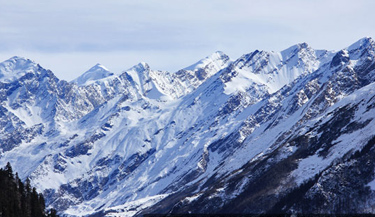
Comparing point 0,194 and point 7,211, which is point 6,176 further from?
point 7,211

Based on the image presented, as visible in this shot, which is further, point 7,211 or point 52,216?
point 52,216

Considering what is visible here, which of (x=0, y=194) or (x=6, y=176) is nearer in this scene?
(x=0, y=194)

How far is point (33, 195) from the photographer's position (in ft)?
654

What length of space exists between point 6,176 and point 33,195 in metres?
9.52

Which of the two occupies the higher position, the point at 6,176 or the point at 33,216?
the point at 6,176

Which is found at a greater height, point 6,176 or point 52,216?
point 6,176

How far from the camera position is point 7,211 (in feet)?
536

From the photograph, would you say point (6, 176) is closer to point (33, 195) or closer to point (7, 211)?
point (33, 195)

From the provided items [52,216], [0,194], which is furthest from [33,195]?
[0,194]

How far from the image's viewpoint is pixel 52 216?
197875 mm

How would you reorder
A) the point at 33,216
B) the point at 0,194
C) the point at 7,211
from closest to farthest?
the point at 7,211 < the point at 0,194 < the point at 33,216

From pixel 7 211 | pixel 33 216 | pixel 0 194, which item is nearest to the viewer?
pixel 7 211

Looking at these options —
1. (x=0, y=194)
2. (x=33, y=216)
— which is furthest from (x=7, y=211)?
(x=33, y=216)

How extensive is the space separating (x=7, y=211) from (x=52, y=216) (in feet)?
116
